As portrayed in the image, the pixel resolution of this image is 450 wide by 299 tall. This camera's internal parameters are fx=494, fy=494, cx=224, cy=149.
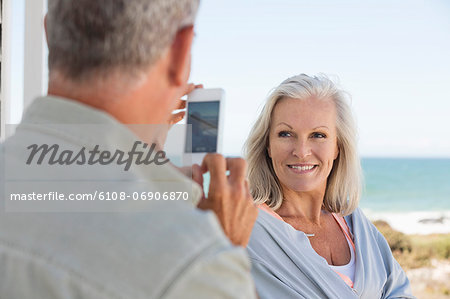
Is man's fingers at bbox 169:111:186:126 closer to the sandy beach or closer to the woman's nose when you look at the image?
the woman's nose

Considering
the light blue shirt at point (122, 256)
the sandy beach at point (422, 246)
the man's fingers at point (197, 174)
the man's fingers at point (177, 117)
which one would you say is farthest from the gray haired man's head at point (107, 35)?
the sandy beach at point (422, 246)

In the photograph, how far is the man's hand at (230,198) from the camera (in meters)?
0.76

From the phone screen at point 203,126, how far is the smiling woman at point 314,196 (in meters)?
0.81

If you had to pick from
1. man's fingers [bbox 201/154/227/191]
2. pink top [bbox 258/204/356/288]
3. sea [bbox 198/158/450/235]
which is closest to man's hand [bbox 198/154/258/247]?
man's fingers [bbox 201/154/227/191]

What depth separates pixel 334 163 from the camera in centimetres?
212

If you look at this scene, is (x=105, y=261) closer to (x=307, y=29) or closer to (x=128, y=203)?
(x=128, y=203)

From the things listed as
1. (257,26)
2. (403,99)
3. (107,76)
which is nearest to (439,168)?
(403,99)

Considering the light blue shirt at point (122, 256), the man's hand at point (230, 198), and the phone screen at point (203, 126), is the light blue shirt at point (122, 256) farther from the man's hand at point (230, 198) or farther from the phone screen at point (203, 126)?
the phone screen at point (203, 126)

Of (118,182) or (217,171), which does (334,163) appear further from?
(118,182)

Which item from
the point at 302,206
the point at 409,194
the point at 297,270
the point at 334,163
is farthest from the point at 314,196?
the point at 409,194

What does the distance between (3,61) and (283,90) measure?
1.23 m

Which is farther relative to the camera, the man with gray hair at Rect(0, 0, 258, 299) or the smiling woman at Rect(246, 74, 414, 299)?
the smiling woman at Rect(246, 74, 414, 299)

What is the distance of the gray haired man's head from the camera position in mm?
588

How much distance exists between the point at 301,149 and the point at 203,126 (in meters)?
1.00
